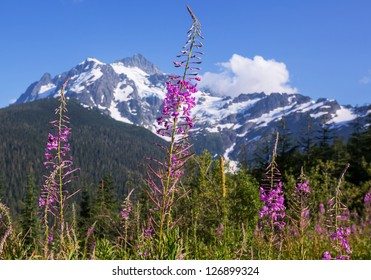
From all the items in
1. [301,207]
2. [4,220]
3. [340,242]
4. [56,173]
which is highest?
[56,173]

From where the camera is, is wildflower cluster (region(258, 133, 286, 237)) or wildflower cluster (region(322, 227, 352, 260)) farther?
wildflower cluster (region(258, 133, 286, 237))

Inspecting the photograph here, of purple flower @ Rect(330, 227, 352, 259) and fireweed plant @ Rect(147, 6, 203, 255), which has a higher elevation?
fireweed plant @ Rect(147, 6, 203, 255)

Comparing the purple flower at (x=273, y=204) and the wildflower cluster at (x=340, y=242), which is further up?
the purple flower at (x=273, y=204)

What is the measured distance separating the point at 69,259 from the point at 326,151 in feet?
199

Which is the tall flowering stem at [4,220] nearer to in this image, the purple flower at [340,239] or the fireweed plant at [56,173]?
the fireweed plant at [56,173]

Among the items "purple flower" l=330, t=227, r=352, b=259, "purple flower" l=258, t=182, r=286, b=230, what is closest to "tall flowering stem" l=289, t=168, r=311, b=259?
"purple flower" l=258, t=182, r=286, b=230

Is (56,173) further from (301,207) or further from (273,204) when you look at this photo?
(301,207)

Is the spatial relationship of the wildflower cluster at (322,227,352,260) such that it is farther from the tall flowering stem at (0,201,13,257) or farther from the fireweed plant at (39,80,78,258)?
the tall flowering stem at (0,201,13,257)

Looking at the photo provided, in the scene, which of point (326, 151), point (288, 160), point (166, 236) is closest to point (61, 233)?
point (166, 236)

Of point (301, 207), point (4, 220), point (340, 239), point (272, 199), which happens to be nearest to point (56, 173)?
point (4, 220)

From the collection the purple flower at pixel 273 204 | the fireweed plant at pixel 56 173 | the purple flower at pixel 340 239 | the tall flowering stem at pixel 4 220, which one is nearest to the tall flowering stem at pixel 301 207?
the purple flower at pixel 273 204

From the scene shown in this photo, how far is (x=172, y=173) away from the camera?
4.12m

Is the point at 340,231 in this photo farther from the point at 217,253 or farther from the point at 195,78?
the point at 195,78
